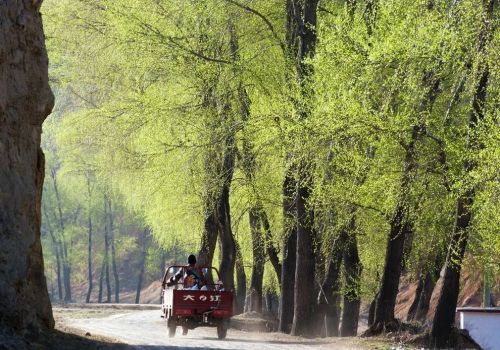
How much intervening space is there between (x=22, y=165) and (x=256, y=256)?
67.6 ft

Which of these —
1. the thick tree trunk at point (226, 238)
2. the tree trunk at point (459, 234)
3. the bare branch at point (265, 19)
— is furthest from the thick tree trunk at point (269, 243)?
the tree trunk at point (459, 234)

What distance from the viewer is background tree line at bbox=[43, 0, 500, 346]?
20609 mm

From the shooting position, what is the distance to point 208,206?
29438mm

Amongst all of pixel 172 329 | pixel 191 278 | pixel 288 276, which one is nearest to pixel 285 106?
pixel 191 278

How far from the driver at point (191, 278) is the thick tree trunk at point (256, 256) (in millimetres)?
6296

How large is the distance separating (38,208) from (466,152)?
27.8 feet

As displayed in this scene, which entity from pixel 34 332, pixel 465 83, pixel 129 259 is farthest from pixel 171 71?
pixel 129 259

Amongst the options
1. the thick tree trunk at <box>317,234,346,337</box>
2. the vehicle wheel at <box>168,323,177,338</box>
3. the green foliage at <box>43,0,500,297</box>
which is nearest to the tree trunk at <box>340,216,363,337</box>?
the thick tree trunk at <box>317,234,346,337</box>

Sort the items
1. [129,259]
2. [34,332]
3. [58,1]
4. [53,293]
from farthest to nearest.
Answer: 1. [129,259]
2. [53,293]
3. [58,1]
4. [34,332]

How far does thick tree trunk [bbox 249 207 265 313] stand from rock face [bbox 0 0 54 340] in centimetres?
1523

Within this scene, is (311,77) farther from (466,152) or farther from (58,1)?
(58,1)

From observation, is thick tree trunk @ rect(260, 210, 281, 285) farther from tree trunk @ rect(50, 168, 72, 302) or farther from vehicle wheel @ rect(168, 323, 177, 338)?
tree trunk @ rect(50, 168, 72, 302)

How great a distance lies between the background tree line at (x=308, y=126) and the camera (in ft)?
67.6

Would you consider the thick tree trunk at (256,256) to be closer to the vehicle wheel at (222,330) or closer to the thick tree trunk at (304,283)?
the thick tree trunk at (304,283)
